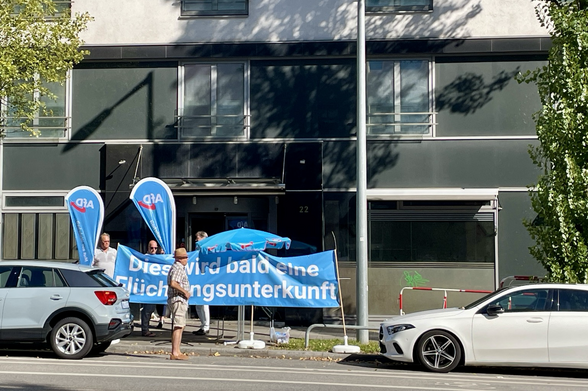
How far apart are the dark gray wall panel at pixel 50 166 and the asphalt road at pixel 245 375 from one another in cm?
673

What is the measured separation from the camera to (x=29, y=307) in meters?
12.4

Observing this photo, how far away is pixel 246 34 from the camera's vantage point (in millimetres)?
18953

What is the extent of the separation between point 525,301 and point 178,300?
5.64 m

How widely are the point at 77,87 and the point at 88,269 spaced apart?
25.6 feet

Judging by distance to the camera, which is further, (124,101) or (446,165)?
(124,101)

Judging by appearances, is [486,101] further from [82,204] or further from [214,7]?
[82,204]

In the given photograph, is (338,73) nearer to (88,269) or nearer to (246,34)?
(246,34)

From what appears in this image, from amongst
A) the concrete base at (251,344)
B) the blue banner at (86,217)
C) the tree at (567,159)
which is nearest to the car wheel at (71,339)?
the concrete base at (251,344)

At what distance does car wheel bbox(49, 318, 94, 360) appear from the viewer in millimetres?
12359

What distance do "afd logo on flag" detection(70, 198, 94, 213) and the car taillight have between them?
15.8ft

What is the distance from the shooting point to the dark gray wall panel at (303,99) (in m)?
18.7

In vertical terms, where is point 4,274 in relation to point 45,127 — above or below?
below

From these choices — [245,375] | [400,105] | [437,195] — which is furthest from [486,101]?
[245,375]

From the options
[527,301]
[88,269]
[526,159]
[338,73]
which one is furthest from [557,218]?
[88,269]
